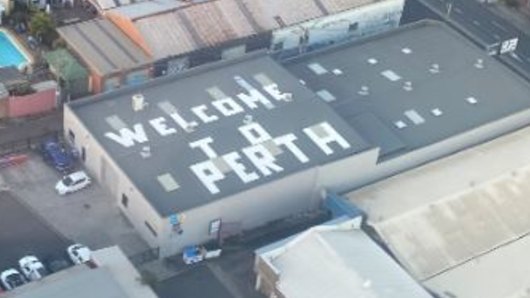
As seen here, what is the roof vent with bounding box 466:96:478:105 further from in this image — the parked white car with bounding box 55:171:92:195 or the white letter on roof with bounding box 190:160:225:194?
the parked white car with bounding box 55:171:92:195

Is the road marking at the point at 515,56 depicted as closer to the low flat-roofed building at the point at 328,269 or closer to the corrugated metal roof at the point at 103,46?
the low flat-roofed building at the point at 328,269

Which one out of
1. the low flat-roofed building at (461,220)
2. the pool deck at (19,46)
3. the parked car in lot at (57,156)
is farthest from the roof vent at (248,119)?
the pool deck at (19,46)

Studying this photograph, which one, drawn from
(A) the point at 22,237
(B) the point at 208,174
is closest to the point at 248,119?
(B) the point at 208,174

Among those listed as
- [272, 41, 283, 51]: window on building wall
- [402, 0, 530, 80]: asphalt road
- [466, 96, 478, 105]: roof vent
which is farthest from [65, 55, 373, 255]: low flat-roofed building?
[402, 0, 530, 80]: asphalt road

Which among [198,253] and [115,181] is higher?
[115,181]

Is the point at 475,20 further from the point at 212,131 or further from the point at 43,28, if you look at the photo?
the point at 43,28

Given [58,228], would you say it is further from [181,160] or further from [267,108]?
[267,108]
